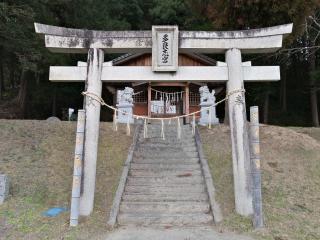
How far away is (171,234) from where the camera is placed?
6.82m

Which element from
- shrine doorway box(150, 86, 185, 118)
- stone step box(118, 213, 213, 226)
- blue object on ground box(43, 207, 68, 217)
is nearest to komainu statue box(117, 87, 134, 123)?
shrine doorway box(150, 86, 185, 118)

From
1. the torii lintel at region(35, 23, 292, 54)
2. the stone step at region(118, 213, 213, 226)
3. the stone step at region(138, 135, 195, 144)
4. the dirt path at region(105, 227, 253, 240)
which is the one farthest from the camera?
the stone step at region(138, 135, 195, 144)

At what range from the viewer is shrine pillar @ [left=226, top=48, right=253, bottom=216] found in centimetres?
759

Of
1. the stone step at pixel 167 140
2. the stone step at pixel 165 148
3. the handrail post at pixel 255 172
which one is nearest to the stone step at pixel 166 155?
the stone step at pixel 165 148

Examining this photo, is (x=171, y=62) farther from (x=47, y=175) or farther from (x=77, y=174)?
(x=47, y=175)

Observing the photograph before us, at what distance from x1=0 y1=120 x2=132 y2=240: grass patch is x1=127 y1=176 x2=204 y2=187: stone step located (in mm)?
450

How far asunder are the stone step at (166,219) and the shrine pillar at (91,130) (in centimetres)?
80

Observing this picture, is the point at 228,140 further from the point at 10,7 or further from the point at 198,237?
the point at 10,7

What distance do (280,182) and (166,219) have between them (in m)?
3.45

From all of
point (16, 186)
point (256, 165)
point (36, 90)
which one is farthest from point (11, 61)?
point (256, 165)

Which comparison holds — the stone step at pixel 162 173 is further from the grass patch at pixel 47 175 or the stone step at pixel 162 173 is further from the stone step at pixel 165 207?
the stone step at pixel 165 207

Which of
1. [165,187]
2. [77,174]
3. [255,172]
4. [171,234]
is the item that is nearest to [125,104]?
[165,187]

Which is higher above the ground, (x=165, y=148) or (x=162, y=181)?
(x=165, y=148)

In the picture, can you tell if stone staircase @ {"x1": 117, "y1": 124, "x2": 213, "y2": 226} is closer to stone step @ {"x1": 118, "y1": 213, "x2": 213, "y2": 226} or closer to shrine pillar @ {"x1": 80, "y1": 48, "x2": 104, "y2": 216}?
stone step @ {"x1": 118, "y1": 213, "x2": 213, "y2": 226}
